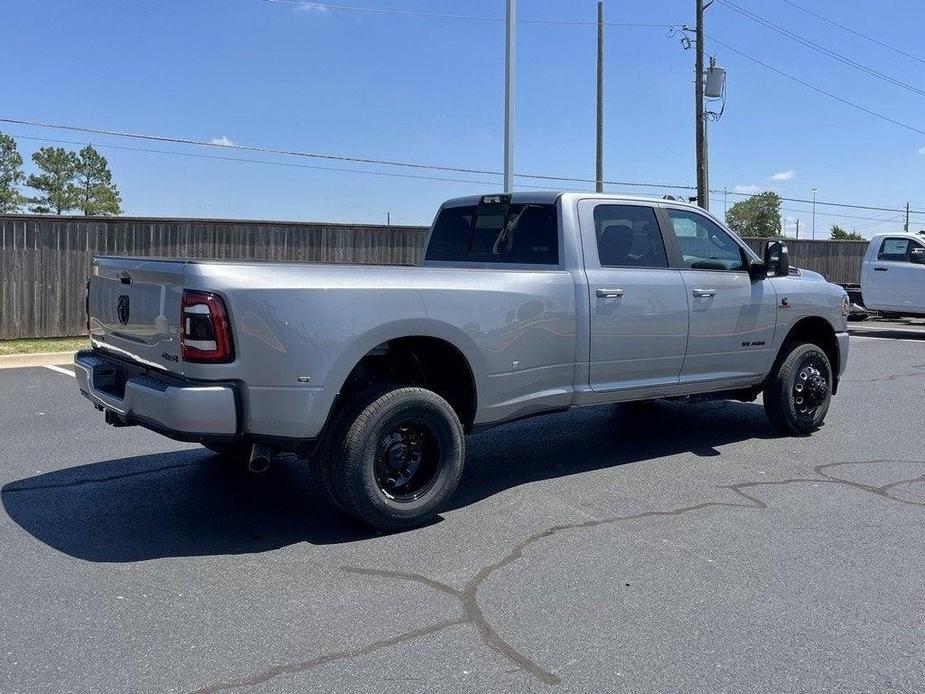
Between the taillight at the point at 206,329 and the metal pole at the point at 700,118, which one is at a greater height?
the metal pole at the point at 700,118

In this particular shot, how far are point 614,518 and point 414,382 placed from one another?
1.46m

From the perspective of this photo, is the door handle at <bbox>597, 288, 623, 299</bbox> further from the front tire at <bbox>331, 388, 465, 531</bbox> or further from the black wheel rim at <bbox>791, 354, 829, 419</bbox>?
the black wheel rim at <bbox>791, 354, 829, 419</bbox>

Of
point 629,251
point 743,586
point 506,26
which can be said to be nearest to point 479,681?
point 743,586

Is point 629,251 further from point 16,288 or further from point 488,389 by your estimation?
point 16,288

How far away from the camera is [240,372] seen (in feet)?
14.7

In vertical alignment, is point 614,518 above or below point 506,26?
below

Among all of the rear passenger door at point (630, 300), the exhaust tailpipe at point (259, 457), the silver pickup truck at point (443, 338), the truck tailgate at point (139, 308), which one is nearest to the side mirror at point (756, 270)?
the silver pickup truck at point (443, 338)

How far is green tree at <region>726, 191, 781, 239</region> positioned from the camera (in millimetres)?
83250

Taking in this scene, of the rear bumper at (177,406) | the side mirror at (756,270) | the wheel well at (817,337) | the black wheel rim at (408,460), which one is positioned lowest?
the black wheel rim at (408,460)

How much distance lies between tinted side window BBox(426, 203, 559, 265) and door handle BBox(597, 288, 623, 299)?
0.36 metres

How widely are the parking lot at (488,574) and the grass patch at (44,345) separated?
6.55 m

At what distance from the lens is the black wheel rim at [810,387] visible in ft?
25.0

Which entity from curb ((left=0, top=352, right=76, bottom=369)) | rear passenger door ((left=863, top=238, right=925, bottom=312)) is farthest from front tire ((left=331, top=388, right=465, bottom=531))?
rear passenger door ((left=863, top=238, right=925, bottom=312))

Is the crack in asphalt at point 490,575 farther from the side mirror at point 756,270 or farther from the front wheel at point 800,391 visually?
the side mirror at point 756,270
